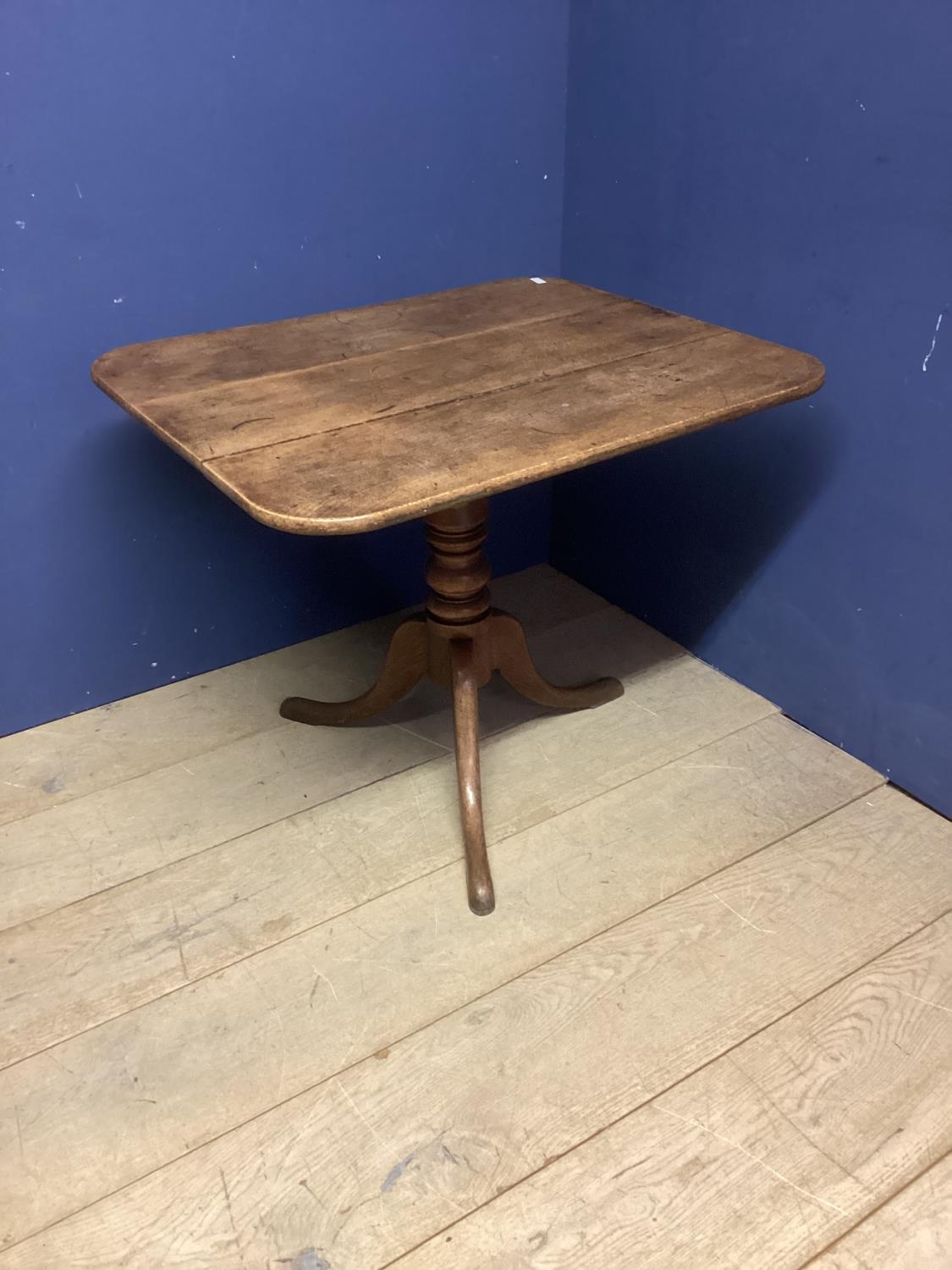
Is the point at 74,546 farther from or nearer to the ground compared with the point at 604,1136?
farther from the ground

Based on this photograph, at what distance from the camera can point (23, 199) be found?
1519 mm

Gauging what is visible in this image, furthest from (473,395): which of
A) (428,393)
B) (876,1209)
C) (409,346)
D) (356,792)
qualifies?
(876,1209)

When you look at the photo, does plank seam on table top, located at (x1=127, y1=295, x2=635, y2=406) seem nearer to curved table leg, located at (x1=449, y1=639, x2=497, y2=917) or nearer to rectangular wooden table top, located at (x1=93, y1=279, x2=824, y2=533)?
rectangular wooden table top, located at (x1=93, y1=279, x2=824, y2=533)

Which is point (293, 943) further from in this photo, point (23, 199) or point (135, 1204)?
point (23, 199)

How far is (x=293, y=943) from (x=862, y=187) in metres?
1.27

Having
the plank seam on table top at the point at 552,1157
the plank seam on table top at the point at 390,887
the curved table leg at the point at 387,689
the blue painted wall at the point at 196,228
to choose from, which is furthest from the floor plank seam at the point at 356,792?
the blue painted wall at the point at 196,228

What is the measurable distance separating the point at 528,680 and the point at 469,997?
561 mm

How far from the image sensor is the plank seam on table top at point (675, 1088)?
111cm

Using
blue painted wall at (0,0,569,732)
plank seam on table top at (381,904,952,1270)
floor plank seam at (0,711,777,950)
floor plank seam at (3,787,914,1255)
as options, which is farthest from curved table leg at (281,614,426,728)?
plank seam on table top at (381,904,952,1270)

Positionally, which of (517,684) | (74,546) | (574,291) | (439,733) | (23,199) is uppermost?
(23,199)

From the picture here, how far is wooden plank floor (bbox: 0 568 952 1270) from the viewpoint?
1.13 m

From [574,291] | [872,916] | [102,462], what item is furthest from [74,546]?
[872,916]

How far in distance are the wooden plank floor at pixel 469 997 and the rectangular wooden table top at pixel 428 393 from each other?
65 centimetres

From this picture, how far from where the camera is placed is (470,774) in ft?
5.21
